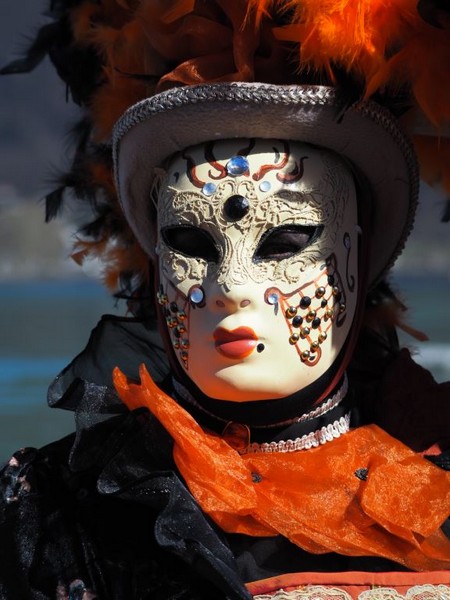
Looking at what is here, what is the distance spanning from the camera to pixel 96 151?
210 cm

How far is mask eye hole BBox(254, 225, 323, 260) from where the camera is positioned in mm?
1610

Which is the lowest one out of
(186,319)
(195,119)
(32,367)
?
(32,367)

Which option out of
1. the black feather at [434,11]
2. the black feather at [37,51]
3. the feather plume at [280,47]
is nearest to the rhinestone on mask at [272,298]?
the feather plume at [280,47]

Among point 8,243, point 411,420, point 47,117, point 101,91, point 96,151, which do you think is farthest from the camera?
point 8,243

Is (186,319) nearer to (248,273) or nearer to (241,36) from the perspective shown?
(248,273)

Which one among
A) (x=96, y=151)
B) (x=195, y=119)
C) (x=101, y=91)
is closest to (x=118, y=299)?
(x=96, y=151)

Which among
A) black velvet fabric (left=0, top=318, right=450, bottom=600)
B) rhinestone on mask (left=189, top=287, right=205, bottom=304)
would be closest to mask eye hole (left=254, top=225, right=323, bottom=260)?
rhinestone on mask (left=189, top=287, right=205, bottom=304)

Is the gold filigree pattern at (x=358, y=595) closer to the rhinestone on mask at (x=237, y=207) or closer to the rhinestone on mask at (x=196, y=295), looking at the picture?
the rhinestone on mask at (x=196, y=295)

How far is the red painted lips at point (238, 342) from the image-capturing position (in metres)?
1.57

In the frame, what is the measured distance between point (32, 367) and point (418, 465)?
1587 mm

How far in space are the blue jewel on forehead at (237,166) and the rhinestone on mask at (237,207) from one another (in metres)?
0.04

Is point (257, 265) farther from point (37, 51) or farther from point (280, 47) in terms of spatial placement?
point (37, 51)

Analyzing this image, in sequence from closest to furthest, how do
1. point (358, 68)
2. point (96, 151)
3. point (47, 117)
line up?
1. point (358, 68)
2. point (96, 151)
3. point (47, 117)

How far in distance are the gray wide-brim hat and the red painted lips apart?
0.33m
